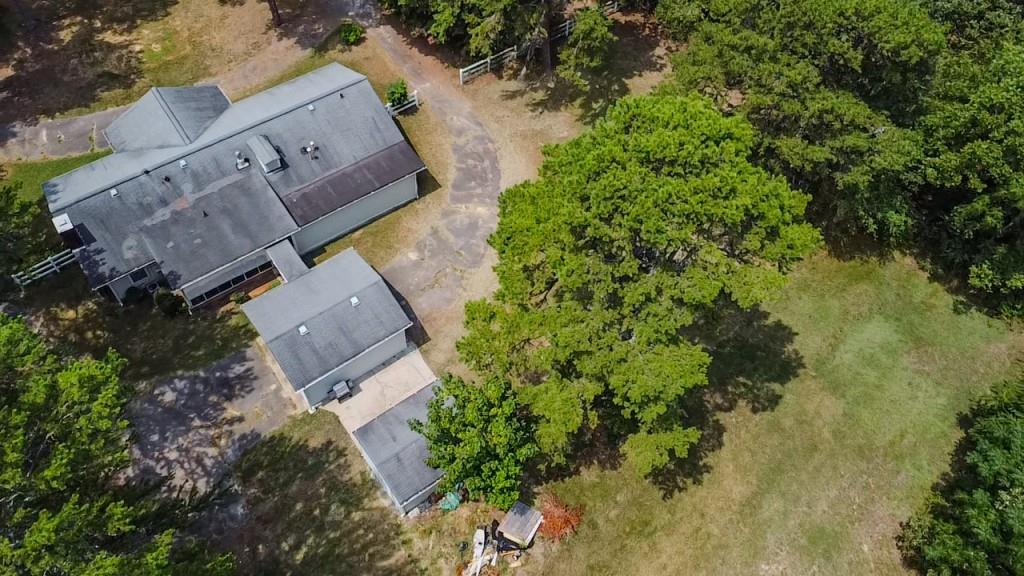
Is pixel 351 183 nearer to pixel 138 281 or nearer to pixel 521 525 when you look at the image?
pixel 138 281

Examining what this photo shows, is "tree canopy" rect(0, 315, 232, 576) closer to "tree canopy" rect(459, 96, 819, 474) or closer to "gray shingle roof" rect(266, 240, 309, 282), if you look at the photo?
"gray shingle roof" rect(266, 240, 309, 282)

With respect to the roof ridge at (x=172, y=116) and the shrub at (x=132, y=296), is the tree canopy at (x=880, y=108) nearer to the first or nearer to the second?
the roof ridge at (x=172, y=116)

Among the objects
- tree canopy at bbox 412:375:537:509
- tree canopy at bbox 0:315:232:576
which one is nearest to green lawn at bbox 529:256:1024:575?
tree canopy at bbox 412:375:537:509

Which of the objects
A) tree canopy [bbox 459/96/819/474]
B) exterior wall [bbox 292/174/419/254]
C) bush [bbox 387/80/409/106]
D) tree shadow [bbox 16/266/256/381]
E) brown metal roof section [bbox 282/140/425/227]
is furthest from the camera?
bush [bbox 387/80/409/106]

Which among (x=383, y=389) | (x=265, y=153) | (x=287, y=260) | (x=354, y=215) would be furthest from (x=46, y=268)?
(x=383, y=389)

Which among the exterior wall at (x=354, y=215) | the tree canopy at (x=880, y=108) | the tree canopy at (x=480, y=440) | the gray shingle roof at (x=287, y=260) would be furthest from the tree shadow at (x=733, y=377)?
the gray shingle roof at (x=287, y=260)
